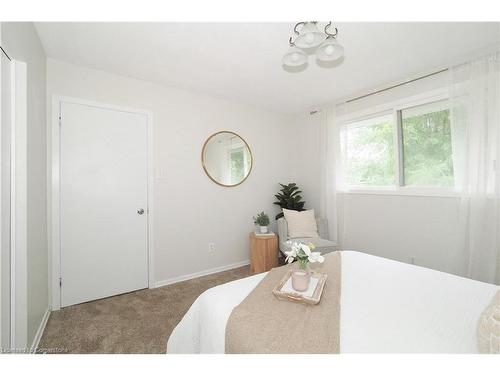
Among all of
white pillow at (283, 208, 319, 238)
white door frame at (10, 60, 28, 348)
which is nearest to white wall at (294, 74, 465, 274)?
white pillow at (283, 208, 319, 238)

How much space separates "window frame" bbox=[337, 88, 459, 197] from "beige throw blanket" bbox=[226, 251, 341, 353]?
6.54 feet

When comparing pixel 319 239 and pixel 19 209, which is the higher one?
pixel 19 209

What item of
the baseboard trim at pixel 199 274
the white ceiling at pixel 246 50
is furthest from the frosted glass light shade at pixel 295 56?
the baseboard trim at pixel 199 274

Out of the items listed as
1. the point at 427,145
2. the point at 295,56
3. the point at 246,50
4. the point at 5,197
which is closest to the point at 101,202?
the point at 5,197

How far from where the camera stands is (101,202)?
242cm

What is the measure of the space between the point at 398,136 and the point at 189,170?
2637 mm

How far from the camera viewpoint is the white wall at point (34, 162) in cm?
150

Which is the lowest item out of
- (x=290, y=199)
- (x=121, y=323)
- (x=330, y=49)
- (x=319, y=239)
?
(x=121, y=323)

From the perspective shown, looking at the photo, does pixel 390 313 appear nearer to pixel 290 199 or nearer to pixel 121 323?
pixel 121 323

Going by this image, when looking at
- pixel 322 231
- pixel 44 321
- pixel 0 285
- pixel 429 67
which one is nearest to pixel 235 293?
pixel 0 285

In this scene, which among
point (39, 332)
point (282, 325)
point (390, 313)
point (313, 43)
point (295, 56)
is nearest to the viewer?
point (282, 325)

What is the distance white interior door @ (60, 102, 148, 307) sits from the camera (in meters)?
2.27

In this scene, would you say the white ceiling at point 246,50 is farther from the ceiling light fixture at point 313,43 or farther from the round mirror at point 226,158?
the round mirror at point 226,158

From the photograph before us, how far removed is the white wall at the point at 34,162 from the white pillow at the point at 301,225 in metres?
2.59
